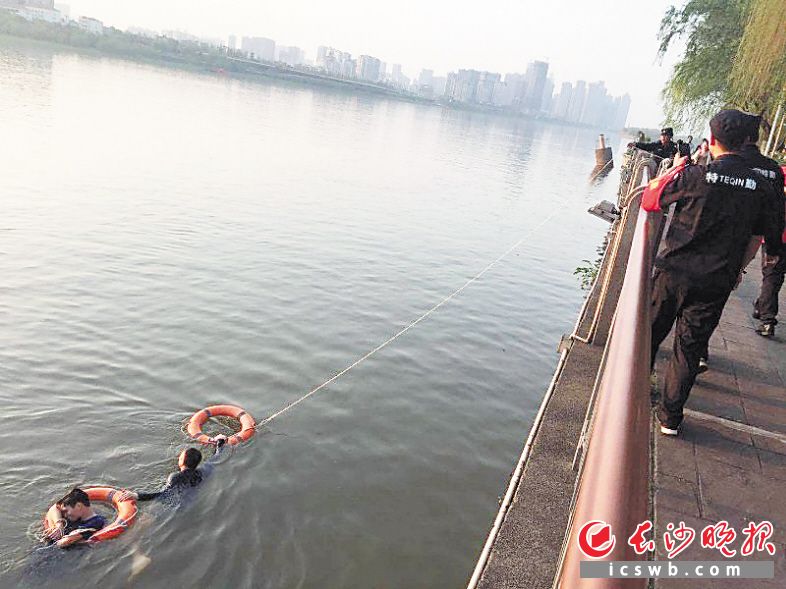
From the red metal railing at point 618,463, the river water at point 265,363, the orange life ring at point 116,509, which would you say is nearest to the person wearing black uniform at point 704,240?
the red metal railing at point 618,463

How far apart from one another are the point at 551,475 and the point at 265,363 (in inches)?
243

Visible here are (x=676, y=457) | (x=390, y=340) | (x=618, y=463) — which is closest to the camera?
(x=618, y=463)

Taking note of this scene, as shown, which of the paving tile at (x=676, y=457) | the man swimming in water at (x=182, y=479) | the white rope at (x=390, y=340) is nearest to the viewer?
the paving tile at (x=676, y=457)

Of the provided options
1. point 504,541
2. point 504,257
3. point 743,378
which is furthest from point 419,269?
point 504,541

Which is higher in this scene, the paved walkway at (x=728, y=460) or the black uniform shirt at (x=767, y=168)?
the black uniform shirt at (x=767, y=168)

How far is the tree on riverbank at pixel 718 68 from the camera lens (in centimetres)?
1524

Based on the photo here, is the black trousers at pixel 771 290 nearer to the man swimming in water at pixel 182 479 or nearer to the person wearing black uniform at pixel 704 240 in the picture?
the person wearing black uniform at pixel 704 240

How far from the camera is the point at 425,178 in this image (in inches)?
1237

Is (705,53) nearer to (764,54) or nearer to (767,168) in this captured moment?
(764,54)

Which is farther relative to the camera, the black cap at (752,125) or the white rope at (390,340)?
the white rope at (390,340)

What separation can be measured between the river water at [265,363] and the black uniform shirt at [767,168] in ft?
13.7

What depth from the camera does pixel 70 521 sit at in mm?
5453

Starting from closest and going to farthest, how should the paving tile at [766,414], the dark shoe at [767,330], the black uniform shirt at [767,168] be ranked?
1. the black uniform shirt at [767,168]
2. the paving tile at [766,414]
3. the dark shoe at [767,330]

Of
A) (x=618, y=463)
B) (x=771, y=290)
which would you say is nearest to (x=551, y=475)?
(x=618, y=463)
